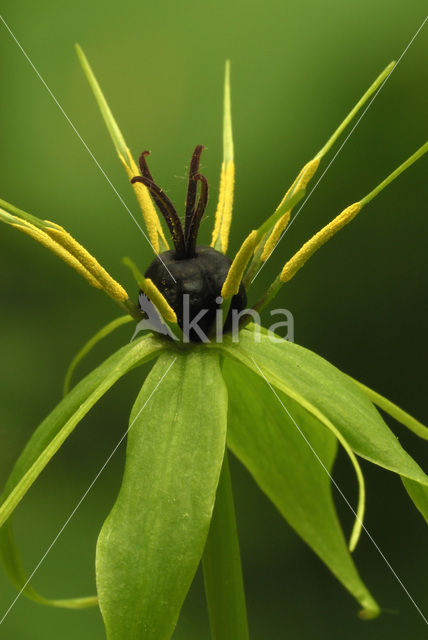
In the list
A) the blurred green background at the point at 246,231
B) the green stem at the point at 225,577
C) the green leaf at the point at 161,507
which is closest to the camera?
the green leaf at the point at 161,507

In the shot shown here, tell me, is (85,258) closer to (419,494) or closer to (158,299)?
(158,299)

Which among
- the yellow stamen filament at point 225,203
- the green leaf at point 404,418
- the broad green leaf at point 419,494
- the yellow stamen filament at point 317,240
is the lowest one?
the broad green leaf at point 419,494

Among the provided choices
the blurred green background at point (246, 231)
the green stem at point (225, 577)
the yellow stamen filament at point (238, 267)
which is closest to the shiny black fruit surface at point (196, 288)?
the yellow stamen filament at point (238, 267)

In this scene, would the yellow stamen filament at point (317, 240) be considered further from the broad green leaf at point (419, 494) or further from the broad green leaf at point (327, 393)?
the broad green leaf at point (419, 494)

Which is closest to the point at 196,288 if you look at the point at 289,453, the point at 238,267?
the point at 238,267

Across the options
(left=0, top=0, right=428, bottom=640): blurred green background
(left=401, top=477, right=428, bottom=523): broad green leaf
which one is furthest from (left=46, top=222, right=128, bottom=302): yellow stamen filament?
(left=0, top=0, right=428, bottom=640): blurred green background

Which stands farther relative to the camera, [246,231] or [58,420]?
[246,231]

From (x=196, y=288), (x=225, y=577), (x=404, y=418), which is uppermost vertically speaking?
(x=196, y=288)

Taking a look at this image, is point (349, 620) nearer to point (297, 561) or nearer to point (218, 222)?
point (297, 561)
